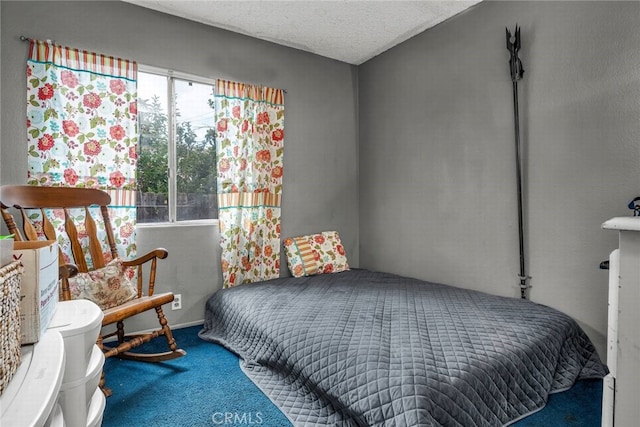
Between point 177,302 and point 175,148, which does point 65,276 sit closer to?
point 177,302

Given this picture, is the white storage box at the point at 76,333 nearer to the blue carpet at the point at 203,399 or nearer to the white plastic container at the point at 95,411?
the white plastic container at the point at 95,411

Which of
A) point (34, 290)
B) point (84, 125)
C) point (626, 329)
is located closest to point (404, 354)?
point (626, 329)

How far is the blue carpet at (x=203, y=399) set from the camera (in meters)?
1.58

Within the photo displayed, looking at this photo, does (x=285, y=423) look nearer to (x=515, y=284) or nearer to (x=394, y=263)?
(x=515, y=284)

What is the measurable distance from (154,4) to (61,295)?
6.81ft

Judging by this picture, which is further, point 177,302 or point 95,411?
point 177,302

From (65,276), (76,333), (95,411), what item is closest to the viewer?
(76,333)

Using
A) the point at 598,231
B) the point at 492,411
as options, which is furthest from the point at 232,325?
the point at 598,231

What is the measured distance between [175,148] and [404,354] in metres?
2.26

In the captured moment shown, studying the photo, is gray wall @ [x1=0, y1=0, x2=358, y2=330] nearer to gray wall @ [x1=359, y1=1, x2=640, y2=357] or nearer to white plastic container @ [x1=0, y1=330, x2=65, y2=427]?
gray wall @ [x1=359, y1=1, x2=640, y2=357]

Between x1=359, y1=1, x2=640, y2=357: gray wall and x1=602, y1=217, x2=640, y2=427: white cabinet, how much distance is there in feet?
4.64

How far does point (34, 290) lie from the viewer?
843 mm

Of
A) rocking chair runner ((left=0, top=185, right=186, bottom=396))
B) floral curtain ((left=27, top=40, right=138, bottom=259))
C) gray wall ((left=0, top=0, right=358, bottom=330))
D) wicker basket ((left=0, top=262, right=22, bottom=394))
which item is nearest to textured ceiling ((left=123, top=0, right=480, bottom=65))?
gray wall ((left=0, top=0, right=358, bottom=330))

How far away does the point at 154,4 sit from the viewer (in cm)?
252
